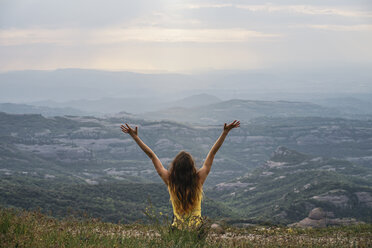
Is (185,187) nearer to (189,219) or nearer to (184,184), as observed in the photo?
(184,184)

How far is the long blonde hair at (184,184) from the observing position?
9.24m

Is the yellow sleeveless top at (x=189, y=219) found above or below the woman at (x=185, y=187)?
below

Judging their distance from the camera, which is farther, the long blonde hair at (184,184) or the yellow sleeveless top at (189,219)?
the long blonde hair at (184,184)

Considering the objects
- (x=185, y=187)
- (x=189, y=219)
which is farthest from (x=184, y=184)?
(x=189, y=219)

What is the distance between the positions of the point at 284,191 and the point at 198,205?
315ft

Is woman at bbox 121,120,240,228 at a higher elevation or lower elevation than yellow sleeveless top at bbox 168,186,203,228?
higher

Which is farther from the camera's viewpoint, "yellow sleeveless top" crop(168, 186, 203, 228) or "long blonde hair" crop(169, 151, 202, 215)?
"long blonde hair" crop(169, 151, 202, 215)

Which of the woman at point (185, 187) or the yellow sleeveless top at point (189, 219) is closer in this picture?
the yellow sleeveless top at point (189, 219)

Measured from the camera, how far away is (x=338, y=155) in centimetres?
19400

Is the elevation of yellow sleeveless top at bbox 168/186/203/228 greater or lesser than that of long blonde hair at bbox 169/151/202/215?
lesser

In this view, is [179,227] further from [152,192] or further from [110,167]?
[110,167]

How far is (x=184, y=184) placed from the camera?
925 cm

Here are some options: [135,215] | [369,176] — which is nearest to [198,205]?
[135,215]

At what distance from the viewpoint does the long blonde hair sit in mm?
9242
